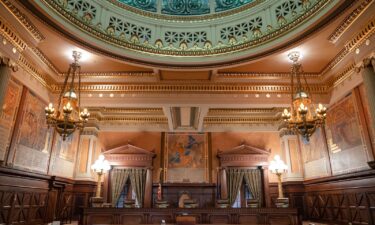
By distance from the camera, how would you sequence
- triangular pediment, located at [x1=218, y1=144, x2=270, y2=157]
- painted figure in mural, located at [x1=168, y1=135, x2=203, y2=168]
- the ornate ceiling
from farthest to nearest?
1. painted figure in mural, located at [x1=168, y1=135, x2=203, y2=168]
2. triangular pediment, located at [x1=218, y1=144, x2=270, y2=157]
3. the ornate ceiling

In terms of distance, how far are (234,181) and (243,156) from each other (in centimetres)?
124

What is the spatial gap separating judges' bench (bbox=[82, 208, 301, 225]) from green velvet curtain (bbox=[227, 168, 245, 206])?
3.78 m

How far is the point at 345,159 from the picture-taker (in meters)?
8.00

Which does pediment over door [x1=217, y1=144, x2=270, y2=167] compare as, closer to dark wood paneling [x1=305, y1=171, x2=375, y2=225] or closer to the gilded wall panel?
dark wood paneling [x1=305, y1=171, x2=375, y2=225]

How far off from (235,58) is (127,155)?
7312mm

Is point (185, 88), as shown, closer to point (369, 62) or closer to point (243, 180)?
point (369, 62)

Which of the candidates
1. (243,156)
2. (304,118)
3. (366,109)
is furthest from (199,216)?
(366,109)

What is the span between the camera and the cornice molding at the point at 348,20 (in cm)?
522

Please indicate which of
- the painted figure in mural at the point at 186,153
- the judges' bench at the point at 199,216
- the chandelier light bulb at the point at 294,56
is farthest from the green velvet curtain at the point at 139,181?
the chandelier light bulb at the point at 294,56

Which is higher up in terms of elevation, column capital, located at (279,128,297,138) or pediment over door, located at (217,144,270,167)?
column capital, located at (279,128,297,138)

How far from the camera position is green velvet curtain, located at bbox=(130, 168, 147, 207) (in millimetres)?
11789

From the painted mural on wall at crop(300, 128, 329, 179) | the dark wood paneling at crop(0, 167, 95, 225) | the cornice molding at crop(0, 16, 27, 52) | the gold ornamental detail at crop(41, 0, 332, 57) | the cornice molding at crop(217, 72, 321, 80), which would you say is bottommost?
the dark wood paneling at crop(0, 167, 95, 225)

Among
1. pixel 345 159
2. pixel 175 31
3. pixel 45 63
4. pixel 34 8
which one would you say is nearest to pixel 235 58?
pixel 175 31

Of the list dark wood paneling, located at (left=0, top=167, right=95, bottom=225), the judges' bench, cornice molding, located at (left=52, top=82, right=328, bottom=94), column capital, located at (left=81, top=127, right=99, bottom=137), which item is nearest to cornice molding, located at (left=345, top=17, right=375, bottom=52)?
cornice molding, located at (left=52, top=82, right=328, bottom=94)
